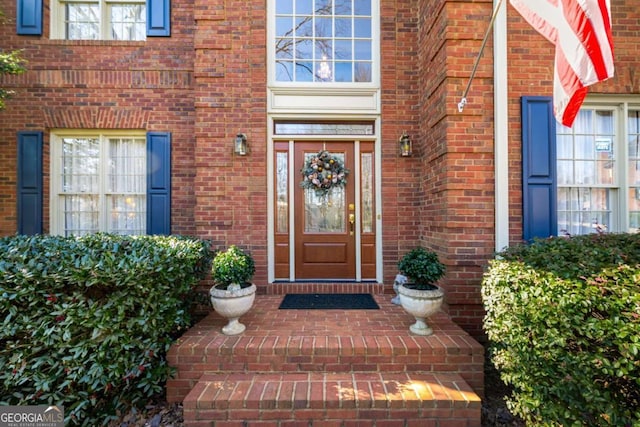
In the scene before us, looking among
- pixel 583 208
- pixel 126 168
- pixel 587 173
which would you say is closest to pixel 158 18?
pixel 126 168

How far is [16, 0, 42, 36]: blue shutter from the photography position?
4.18m

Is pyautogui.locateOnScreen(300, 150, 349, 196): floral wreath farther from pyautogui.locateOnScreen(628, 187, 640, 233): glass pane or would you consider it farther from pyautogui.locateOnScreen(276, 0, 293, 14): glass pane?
pyautogui.locateOnScreen(628, 187, 640, 233): glass pane

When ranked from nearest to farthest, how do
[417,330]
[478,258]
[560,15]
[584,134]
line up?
[560,15] < [417,330] < [478,258] < [584,134]

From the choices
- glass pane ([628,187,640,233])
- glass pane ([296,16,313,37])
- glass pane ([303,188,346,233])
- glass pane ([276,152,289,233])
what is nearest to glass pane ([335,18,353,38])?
glass pane ([296,16,313,37])

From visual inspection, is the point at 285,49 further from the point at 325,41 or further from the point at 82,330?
the point at 82,330

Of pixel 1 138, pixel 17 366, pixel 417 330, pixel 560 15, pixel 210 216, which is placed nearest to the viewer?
pixel 560 15

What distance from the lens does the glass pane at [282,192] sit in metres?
4.21

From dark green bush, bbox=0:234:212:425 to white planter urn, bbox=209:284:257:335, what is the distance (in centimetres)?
46

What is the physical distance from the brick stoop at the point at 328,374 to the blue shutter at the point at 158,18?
4.17m

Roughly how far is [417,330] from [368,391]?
82cm

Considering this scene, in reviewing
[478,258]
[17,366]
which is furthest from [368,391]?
[17,366]

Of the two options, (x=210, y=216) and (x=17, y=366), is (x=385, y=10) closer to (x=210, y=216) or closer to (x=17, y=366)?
(x=210, y=216)

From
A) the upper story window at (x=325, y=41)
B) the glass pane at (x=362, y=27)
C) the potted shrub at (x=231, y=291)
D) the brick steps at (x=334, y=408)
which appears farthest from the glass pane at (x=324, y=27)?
the brick steps at (x=334, y=408)

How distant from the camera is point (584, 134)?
3523mm
